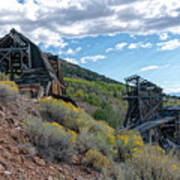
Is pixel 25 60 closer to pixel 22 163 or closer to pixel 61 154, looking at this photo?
pixel 61 154

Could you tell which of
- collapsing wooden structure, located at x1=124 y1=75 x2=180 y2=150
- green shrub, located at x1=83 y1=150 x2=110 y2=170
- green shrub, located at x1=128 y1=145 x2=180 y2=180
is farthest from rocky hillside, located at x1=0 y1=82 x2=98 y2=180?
collapsing wooden structure, located at x1=124 y1=75 x2=180 y2=150

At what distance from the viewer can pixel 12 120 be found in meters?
5.32

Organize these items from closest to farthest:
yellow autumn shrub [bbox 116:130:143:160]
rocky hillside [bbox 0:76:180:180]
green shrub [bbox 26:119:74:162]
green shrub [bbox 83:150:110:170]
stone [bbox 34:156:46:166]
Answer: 1. rocky hillside [bbox 0:76:180:180]
2. stone [bbox 34:156:46:166]
3. green shrub [bbox 26:119:74:162]
4. green shrub [bbox 83:150:110:170]
5. yellow autumn shrub [bbox 116:130:143:160]

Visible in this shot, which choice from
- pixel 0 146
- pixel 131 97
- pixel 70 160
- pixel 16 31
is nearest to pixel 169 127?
pixel 131 97

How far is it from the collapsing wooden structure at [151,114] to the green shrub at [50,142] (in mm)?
11824

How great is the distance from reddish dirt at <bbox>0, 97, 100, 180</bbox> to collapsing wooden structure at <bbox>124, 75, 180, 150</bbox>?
12140mm

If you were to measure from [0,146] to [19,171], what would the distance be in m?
0.78

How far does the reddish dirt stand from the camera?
11.8 feet

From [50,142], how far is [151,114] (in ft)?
54.5

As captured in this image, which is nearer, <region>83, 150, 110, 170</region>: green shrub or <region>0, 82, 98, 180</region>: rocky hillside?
<region>0, 82, 98, 180</region>: rocky hillside

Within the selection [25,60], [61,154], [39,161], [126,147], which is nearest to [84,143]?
[61,154]

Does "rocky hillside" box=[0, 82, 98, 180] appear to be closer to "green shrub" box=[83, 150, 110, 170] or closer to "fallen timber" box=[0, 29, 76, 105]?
"green shrub" box=[83, 150, 110, 170]

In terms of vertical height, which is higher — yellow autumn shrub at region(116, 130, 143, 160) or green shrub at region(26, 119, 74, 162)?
green shrub at region(26, 119, 74, 162)

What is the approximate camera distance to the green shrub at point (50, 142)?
15.0 feet
